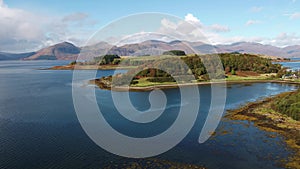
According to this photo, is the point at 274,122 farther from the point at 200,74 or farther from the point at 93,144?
the point at 200,74

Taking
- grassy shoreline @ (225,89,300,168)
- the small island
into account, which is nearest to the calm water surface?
grassy shoreline @ (225,89,300,168)

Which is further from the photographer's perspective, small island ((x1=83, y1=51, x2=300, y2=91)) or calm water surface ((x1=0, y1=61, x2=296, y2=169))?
small island ((x1=83, y1=51, x2=300, y2=91))

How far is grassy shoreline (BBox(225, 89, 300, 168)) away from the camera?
16544mm

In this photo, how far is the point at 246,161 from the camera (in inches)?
600

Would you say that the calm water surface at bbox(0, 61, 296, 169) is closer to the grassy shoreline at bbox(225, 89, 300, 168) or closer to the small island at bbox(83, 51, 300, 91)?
the grassy shoreline at bbox(225, 89, 300, 168)

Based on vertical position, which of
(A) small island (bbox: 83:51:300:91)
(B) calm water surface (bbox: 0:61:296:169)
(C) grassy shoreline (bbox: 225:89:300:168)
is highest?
(A) small island (bbox: 83:51:300:91)

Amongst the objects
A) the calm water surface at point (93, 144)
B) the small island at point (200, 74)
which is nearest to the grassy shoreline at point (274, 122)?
the calm water surface at point (93, 144)

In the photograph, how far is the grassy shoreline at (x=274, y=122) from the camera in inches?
651

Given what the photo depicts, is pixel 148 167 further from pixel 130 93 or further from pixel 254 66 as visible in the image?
pixel 254 66

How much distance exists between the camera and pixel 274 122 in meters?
23.1

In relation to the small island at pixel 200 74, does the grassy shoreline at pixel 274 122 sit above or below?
below

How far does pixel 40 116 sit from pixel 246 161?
20589 mm

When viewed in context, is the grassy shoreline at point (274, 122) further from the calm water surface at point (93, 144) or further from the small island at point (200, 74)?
the small island at point (200, 74)

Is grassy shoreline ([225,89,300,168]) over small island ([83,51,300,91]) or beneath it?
beneath
